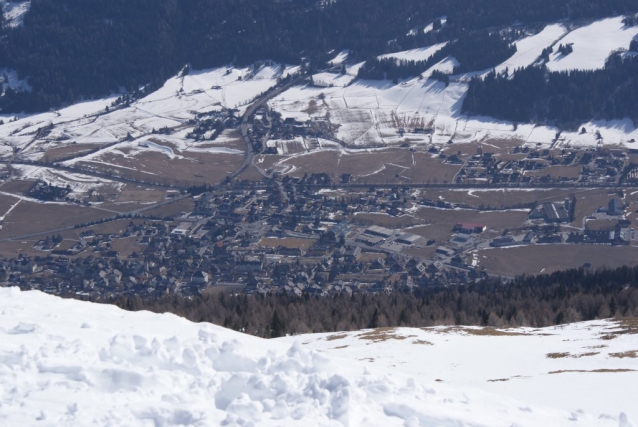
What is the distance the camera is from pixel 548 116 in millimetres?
161250

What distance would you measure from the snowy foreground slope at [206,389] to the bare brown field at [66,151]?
383 ft

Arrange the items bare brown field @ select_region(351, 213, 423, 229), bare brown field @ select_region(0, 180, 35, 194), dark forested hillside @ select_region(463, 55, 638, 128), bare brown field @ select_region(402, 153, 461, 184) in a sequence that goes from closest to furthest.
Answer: bare brown field @ select_region(351, 213, 423, 229) < bare brown field @ select_region(0, 180, 35, 194) < bare brown field @ select_region(402, 153, 461, 184) < dark forested hillside @ select_region(463, 55, 638, 128)

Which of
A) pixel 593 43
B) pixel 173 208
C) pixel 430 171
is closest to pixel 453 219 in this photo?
pixel 430 171

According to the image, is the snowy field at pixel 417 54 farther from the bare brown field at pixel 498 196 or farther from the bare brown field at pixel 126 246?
the bare brown field at pixel 126 246

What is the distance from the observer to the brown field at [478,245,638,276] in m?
103

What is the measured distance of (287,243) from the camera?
113m

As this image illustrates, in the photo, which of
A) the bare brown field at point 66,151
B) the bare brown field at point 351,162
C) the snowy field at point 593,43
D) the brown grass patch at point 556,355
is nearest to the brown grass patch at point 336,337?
the brown grass patch at point 556,355

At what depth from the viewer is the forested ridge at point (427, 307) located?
6850 cm

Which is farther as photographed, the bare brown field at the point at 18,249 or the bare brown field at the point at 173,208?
the bare brown field at the point at 173,208

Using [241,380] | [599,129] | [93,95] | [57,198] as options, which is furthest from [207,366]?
[93,95]

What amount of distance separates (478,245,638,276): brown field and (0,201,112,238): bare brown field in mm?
49294

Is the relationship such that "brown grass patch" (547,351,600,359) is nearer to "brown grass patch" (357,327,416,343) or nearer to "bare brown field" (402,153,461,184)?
"brown grass patch" (357,327,416,343)

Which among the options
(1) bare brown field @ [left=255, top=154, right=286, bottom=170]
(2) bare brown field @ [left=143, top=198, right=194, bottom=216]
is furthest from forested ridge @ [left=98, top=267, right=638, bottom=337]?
(1) bare brown field @ [left=255, top=154, right=286, bottom=170]

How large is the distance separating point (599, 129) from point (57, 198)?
83262mm
